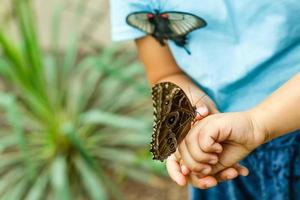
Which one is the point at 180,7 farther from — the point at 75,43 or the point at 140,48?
the point at 75,43

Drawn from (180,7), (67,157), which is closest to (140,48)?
(180,7)

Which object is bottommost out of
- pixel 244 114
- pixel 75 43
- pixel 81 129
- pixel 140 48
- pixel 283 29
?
pixel 244 114

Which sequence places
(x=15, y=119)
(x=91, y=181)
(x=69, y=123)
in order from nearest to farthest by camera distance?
(x=15, y=119) → (x=91, y=181) → (x=69, y=123)

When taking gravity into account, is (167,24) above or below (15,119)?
below

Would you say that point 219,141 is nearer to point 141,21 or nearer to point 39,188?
point 141,21

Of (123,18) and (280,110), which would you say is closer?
(280,110)

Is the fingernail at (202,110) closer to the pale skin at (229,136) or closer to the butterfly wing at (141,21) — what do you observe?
the pale skin at (229,136)

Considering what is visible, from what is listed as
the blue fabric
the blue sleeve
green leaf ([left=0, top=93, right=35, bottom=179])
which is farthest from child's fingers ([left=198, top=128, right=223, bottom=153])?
green leaf ([left=0, top=93, right=35, bottom=179])

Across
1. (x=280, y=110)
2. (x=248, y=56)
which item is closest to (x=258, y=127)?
(x=280, y=110)
